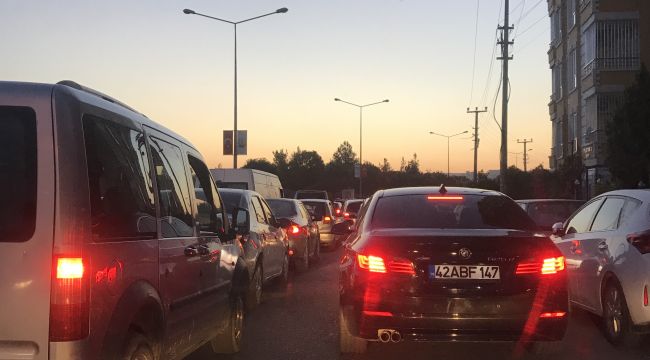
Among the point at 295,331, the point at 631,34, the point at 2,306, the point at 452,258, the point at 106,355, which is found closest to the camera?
the point at 2,306

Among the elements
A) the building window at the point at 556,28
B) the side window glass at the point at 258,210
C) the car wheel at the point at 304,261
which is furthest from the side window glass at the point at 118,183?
the building window at the point at 556,28

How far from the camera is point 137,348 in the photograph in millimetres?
3582

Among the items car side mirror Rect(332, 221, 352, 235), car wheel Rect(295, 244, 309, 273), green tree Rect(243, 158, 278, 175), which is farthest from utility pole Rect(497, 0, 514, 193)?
green tree Rect(243, 158, 278, 175)

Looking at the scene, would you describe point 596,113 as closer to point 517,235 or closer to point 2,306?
point 517,235

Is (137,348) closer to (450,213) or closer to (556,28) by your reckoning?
(450,213)

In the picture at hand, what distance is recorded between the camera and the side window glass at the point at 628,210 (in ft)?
21.4

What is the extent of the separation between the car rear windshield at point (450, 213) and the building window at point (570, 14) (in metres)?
32.0

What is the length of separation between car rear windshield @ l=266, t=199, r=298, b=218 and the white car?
24.1 ft

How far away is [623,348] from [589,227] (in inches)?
66.9

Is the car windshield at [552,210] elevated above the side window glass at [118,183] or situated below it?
below

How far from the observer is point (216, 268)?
5340 mm

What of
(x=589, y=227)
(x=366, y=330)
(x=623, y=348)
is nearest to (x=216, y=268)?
(x=366, y=330)

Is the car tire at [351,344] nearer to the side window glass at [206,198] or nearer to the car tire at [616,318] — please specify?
the side window glass at [206,198]

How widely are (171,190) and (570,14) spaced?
3601 centimetres
